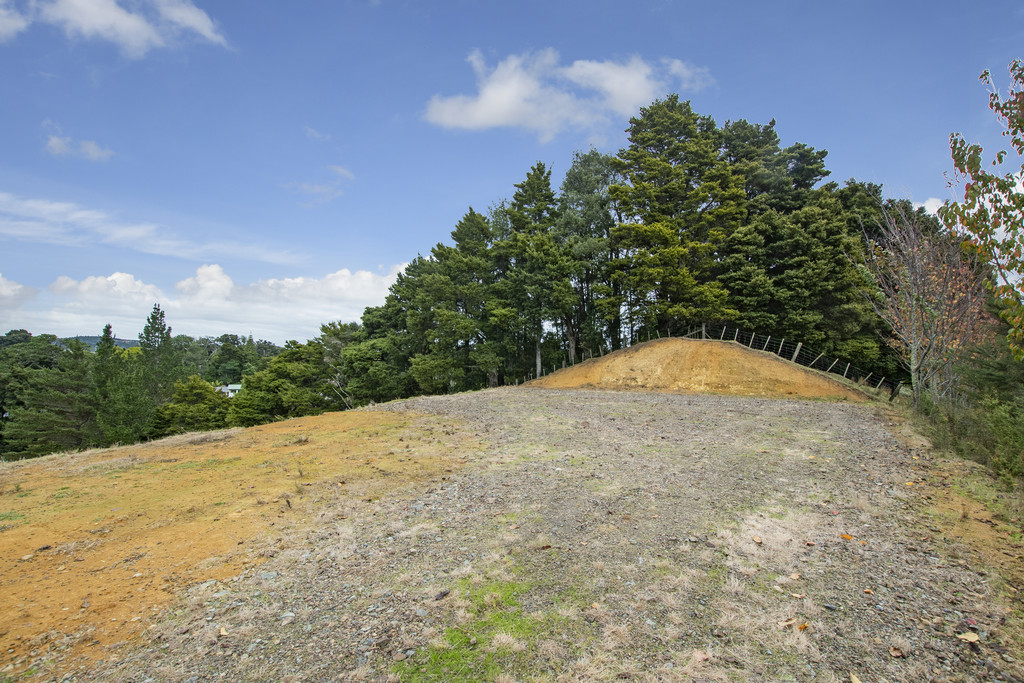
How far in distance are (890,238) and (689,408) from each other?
7.91m

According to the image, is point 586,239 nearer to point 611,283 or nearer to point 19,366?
point 611,283

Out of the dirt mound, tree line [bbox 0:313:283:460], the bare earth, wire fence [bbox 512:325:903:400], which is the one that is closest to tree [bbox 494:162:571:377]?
the dirt mound

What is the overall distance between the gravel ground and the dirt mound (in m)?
14.6

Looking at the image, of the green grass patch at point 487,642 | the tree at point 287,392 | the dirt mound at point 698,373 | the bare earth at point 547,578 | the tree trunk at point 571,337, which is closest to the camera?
the green grass patch at point 487,642

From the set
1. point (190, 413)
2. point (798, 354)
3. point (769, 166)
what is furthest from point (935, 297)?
→ point (190, 413)

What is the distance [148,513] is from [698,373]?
74.6 feet

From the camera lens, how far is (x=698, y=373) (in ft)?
76.6

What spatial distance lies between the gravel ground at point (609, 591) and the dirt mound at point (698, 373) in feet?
48.0

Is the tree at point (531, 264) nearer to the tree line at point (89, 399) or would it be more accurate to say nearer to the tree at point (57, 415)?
the tree line at point (89, 399)

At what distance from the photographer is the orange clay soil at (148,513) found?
3941mm

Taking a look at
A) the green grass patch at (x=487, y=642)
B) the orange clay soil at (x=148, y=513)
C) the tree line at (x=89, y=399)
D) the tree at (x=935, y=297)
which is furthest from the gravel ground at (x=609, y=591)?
the tree line at (x=89, y=399)

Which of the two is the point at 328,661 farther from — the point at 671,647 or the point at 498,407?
the point at 498,407

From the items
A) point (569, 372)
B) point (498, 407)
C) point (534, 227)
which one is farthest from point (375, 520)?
point (534, 227)

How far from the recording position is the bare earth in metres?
3.42
